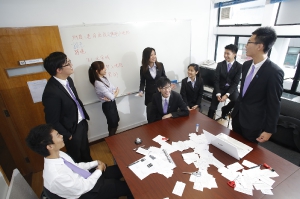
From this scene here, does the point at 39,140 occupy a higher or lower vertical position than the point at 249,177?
higher

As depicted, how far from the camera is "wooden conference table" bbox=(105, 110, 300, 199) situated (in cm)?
121

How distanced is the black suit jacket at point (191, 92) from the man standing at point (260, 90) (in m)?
1.10

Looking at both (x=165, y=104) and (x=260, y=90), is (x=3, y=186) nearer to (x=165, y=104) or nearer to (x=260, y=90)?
(x=165, y=104)

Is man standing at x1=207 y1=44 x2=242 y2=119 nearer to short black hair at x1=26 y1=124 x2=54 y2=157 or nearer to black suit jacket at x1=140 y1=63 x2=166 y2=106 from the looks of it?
black suit jacket at x1=140 y1=63 x2=166 y2=106

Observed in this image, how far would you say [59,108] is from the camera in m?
1.72

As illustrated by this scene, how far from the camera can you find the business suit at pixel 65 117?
1679 mm

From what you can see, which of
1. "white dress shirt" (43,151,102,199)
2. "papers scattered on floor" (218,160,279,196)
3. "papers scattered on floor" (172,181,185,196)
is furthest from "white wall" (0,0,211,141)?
"papers scattered on floor" (218,160,279,196)

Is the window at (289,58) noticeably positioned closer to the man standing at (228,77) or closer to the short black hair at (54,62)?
the man standing at (228,77)

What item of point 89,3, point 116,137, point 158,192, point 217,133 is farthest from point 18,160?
point 217,133

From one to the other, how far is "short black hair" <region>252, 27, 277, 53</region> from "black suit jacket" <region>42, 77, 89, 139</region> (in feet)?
6.46

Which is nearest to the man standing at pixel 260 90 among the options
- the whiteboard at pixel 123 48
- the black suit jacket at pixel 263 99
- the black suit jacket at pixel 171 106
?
the black suit jacket at pixel 263 99

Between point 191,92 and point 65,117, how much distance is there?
2.04 metres

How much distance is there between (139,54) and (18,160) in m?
2.48

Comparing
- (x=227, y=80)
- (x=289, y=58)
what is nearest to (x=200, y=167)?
(x=227, y=80)
